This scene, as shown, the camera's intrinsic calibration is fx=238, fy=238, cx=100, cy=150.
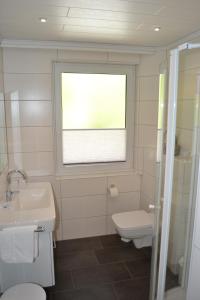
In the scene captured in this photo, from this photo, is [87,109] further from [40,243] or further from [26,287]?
[26,287]

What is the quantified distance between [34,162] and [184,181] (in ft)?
5.77

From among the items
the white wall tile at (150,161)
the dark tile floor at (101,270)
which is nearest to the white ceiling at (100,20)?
the white wall tile at (150,161)

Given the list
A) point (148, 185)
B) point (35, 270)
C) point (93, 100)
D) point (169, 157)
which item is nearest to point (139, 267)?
point (148, 185)

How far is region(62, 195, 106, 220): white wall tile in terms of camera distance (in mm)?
2990

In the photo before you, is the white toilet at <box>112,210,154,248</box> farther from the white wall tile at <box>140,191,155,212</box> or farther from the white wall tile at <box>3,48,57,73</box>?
the white wall tile at <box>3,48,57,73</box>

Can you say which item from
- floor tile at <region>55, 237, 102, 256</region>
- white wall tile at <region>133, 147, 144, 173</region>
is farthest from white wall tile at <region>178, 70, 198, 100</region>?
floor tile at <region>55, 237, 102, 256</region>

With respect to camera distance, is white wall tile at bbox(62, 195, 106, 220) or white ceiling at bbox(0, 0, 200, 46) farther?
white wall tile at bbox(62, 195, 106, 220)

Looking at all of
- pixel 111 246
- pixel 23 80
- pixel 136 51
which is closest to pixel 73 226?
pixel 111 246

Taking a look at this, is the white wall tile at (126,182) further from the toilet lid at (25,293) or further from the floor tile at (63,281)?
the toilet lid at (25,293)

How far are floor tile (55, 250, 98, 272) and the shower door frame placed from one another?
1078mm

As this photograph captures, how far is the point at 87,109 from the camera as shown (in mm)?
2953

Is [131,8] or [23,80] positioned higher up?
[131,8]

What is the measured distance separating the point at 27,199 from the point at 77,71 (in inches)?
62.4

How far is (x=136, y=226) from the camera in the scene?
2600 mm
